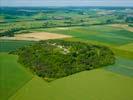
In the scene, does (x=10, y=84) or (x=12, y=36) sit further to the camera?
(x=12, y=36)

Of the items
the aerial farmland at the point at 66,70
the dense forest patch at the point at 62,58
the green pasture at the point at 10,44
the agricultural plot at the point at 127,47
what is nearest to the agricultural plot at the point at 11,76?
the aerial farmland at the point at 66,70

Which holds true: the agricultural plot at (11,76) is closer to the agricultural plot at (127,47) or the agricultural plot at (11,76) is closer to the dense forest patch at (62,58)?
the dense forest patch at (62,58)

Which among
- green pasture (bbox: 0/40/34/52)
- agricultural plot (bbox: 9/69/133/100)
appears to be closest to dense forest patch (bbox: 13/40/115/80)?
agricultural plot (bbox: 9/69/133/100)

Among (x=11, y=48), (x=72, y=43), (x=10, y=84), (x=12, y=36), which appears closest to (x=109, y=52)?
(x=72, y=43)

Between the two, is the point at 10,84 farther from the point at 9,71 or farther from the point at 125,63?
the point at 125,63

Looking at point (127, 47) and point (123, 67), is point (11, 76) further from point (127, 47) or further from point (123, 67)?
point (127, 47)

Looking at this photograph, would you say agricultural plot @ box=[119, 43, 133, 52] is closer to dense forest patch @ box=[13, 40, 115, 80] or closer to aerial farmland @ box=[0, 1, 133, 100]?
aerial farmland @ box=[0, 1, 133, 100]
